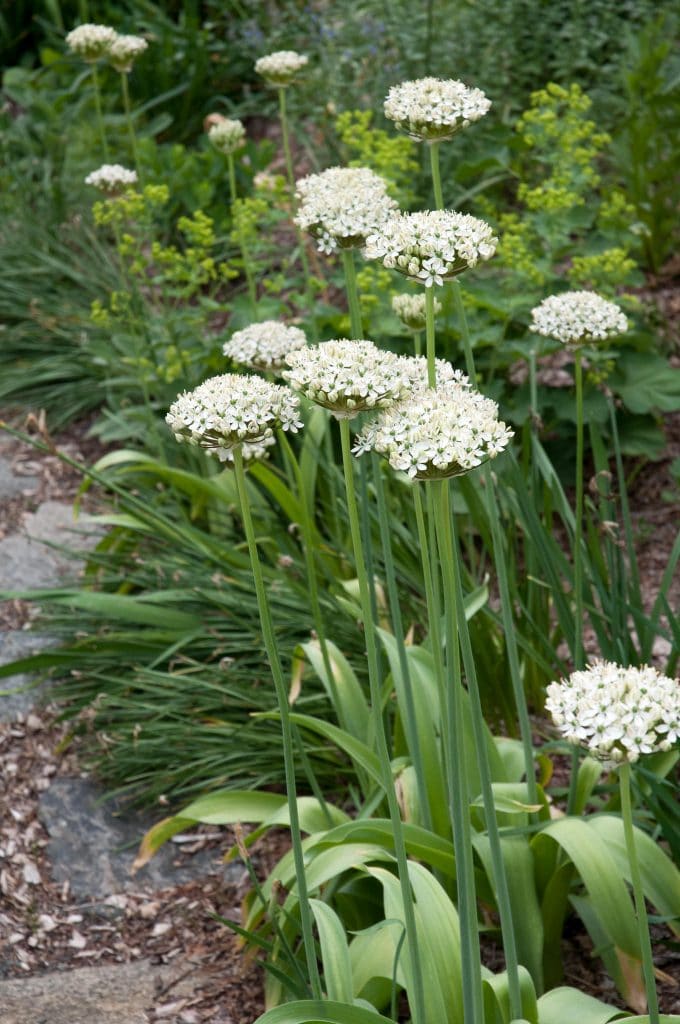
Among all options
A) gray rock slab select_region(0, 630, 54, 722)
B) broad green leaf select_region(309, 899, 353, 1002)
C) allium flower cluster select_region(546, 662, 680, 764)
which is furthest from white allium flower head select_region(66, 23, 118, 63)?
allium flower cluster select_region(546, 662, 680, 764)

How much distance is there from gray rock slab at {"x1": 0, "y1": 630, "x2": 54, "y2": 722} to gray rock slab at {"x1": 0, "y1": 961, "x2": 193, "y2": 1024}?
945 millimetres

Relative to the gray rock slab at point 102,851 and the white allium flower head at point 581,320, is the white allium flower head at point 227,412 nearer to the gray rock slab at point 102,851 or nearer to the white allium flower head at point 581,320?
the white allium flower head at point 581,320

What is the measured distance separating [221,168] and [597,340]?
4.33 m

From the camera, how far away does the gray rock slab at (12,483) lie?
476 cm

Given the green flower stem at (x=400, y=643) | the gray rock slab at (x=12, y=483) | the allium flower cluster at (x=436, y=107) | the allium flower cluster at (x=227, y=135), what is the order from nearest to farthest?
the allium flower cluster at (x=436, y=107) < the green flower stem at (x=400, y=643) < the allium flower cluster at (x=227, y=135) < the gray rock slab at (x=12, y=483)

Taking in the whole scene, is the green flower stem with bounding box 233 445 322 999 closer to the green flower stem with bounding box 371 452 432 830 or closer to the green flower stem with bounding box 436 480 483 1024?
the green flower stem with bounding box 436 480 483 1024

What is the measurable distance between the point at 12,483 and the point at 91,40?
6.17ft

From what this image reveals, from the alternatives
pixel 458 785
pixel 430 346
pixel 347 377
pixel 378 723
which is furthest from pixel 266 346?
pixel 458 785

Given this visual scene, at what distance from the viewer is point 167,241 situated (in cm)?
599

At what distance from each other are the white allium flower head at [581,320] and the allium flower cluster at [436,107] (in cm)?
37

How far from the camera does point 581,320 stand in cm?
211

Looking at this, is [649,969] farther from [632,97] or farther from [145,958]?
[632,97]

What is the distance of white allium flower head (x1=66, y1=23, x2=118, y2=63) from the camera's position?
3.60 meters

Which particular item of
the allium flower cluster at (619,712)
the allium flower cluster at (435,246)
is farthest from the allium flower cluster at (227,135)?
the allium flower cluster at (619,712)
